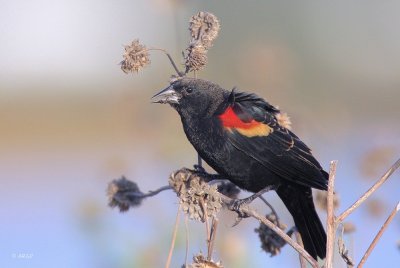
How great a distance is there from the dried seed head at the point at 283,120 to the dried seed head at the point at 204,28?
1.74 feet

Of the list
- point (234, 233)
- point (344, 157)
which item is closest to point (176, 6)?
point (234, 233)

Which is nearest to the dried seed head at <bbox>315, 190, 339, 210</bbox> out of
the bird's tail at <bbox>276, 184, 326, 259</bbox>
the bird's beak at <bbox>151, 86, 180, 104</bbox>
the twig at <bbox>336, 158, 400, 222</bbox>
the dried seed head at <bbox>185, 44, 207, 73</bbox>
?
the bird's tail at <bbox>276, 184, 326, 259</bbox>

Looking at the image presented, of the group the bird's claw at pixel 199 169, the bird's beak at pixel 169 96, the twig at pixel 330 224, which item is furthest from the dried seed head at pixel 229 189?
the twig at pixel 330 224

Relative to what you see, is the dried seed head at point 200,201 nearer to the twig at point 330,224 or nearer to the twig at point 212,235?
the twig at point 212,235

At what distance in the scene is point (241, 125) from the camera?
3.34 meters

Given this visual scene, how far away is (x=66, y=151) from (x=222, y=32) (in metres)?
1.74

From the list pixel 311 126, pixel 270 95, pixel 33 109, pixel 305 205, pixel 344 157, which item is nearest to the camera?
pixel 305 205

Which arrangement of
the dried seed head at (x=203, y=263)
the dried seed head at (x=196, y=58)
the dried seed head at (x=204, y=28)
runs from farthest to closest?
the dried seed head at (x=204, y=28) → the dried seed head at (x=196, y=58) → the dried seed head at (x=203, y=263)

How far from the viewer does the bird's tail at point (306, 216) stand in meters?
3.37

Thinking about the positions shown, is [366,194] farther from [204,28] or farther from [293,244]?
[204,28]

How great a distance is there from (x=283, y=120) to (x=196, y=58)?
0.63m

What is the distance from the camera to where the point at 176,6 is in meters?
3.20

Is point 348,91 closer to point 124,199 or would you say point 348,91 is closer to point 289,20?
point 289,20

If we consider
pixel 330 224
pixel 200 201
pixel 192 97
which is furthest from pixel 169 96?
pixel 330 224
